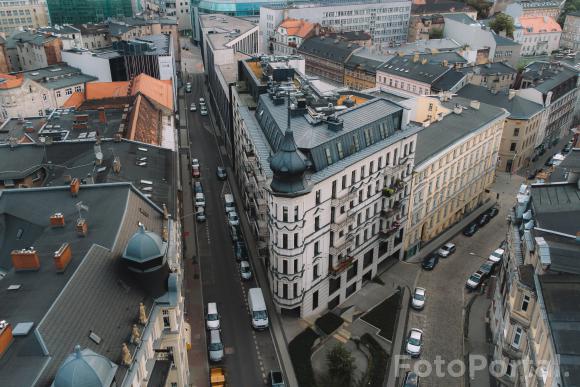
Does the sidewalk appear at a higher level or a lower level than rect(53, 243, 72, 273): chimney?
lower

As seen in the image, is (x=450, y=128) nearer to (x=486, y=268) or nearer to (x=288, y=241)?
(x=486, y=268)

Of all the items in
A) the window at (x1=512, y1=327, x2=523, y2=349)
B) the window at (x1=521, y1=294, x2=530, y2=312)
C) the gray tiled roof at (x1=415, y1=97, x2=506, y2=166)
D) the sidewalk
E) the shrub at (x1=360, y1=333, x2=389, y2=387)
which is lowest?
the sidewalk

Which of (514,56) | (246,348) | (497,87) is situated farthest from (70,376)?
(514,56)

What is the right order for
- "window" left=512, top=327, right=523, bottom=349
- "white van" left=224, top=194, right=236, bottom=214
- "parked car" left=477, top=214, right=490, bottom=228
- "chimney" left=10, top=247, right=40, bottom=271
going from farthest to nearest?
"white van" left=224, top=194, right=236, bottom=214
"parked car" left=477, top=214, right=490, bottom=228
"window" left=512, top=327, right=523, bottom=349
"chimney" left=10, top=247, right=40, bottom=271

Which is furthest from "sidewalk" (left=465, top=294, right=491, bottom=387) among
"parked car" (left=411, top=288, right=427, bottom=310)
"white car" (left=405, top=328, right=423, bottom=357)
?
"parked car" (left=411, top=288, right=427, bottom=310)

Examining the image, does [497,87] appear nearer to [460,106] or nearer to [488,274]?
[460,106]

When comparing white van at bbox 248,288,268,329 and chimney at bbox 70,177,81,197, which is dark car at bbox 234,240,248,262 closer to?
white van at bbox 248,288,268,329
